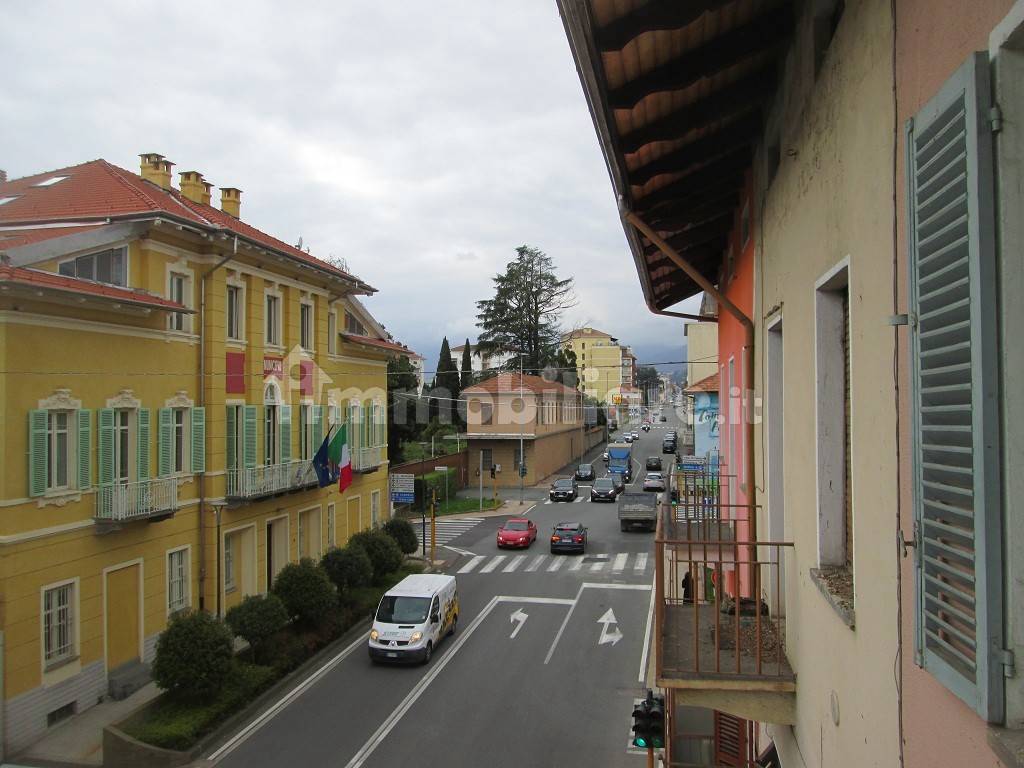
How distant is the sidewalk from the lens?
12852mm

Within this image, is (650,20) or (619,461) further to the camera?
(619,461)

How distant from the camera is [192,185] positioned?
2241cm

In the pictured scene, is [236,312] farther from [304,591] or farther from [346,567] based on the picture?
[346,567]

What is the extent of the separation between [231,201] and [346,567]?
12.5 meters

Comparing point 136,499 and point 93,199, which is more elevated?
point 93,199

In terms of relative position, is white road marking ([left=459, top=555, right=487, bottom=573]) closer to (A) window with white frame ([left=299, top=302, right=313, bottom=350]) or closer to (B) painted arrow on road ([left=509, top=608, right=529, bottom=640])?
(B) painted arrow on road ([left=509, top=608, right=529, bottom=640])

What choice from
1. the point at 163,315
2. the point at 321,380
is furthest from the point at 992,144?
the point at 321,380

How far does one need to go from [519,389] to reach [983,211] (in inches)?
1965

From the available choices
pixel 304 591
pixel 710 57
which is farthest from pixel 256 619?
pixel 710 57

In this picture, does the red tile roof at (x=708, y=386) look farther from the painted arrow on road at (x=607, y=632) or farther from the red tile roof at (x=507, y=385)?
the red tile roof at (x=507, y=385)

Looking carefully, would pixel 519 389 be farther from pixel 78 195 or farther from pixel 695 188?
pixel 695 188

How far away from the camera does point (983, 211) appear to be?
218cm

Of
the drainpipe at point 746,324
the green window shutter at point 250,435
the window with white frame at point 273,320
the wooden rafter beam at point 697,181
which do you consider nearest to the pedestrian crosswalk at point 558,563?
the green window shutter at point 250,435

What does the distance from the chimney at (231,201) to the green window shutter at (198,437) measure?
9.01 metres
